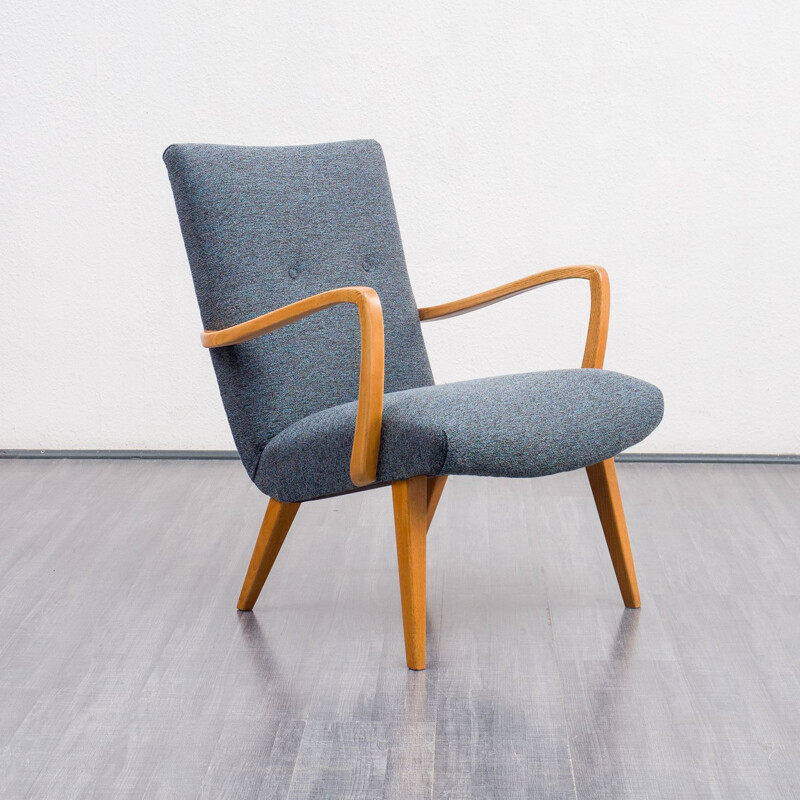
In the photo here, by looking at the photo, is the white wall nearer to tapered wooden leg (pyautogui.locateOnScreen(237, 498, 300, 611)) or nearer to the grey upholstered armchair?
the grey upholstered armchair

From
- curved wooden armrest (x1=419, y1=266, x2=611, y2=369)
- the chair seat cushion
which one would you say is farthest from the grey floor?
curved wooden armrest (x1=419, y1=266, x2=611, y2=369)

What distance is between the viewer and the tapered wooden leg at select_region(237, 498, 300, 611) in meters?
1.85

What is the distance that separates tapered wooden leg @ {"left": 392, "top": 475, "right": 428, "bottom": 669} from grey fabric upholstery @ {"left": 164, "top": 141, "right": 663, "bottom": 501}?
1.8 inches

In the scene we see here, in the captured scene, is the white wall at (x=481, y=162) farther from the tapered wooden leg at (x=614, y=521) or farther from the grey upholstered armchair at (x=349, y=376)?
the tapered wooden leg at (x=614, y=521)

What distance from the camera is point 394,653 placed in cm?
172

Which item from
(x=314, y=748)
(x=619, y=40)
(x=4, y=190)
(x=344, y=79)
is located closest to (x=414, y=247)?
(x=344, y=79)

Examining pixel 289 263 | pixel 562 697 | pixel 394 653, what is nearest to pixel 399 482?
pixel 394 653

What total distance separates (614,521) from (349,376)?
583 mm

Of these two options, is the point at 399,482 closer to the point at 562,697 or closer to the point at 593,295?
the point at 562,697

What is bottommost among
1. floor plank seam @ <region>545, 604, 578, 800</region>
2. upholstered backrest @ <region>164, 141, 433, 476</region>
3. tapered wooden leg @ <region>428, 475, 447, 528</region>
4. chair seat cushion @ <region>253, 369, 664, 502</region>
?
floor plank seam @ <region>545, 604, 578, 800</region>

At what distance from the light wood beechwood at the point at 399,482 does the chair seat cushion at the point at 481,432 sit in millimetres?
38

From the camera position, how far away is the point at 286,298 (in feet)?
6.31

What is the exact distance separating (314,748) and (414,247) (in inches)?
71.1

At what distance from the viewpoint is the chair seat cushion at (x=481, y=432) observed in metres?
1.52
